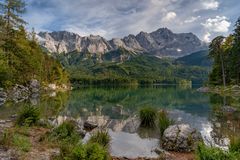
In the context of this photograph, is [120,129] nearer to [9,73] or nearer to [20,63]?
[9,73]

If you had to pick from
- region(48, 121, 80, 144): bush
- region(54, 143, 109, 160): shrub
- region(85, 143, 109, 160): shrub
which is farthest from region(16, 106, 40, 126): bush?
region(85, 143, 109, 160): shrub

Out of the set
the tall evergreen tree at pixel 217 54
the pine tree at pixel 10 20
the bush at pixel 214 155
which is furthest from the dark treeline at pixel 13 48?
the tall evergreen tree at pixel 217 54

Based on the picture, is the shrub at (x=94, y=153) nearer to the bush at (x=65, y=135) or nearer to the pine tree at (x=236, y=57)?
the bush at (x=65, y=135)

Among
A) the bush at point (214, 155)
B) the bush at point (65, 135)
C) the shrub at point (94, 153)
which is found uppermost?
the bush at point (214, 155)

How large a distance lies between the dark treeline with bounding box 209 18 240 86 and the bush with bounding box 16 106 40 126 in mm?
51876

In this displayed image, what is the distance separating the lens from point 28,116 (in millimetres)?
15312

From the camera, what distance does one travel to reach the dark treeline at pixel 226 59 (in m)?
59.9

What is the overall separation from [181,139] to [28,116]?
906cm

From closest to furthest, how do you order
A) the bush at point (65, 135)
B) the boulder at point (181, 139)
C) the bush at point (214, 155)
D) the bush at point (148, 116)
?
the bush at point (214, 155), the bush at point (65, 135), the boulder at point (181, 139), the bush at point (148, 116)

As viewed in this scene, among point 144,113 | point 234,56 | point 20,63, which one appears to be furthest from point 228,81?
point 144,113

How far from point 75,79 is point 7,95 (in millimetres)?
137923

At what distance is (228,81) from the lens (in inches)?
2564

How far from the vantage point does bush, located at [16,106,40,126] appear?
1464 centimetres

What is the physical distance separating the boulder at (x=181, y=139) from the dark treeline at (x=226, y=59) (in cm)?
5027
